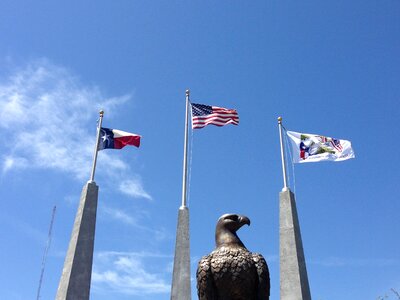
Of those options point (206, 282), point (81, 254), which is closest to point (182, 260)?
point (81, 254)

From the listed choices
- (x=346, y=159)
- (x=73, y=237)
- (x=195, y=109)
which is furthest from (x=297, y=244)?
(x=73, y=237)

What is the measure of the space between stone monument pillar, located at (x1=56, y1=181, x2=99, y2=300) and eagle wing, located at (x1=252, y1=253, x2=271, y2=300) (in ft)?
39.8

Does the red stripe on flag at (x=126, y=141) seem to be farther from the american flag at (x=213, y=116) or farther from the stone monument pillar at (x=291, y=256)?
the stone monument pillar at (x=291, y=256)

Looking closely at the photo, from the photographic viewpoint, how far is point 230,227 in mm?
5684

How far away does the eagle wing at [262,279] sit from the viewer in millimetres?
5297

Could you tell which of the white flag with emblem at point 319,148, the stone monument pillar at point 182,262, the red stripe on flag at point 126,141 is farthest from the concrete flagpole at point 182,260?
the white flag with emblem at point 319,148

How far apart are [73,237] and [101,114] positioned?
5999mm

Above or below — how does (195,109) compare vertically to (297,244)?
above

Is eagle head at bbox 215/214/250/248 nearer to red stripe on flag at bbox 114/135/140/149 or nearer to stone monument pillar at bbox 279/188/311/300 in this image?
stone monument pillar at bbox 279/188/311/300

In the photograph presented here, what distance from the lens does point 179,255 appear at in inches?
640

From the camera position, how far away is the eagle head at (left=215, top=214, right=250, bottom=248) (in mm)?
5641

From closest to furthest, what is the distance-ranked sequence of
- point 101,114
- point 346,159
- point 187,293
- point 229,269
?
1. point 229,269
2. point 187,293
3. point 346,159
4. point 101,114

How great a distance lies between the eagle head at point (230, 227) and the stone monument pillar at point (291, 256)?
37.1 ft

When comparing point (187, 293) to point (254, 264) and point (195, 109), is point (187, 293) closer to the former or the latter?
point (195, 109)
